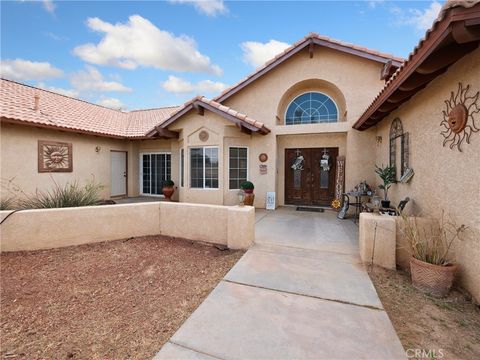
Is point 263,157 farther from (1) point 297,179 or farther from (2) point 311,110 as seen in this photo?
(2) point 311,110

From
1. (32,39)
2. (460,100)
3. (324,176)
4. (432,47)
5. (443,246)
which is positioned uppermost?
(32,39)

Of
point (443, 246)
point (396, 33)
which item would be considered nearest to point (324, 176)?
point (396, 33)

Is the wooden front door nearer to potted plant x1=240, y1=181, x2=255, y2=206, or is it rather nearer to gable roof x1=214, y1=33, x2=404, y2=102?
potted plant x1=240, y1=181, x2=255, y2=206

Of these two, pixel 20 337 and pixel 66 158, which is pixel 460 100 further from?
pixel 66 158

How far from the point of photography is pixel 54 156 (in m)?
10.6

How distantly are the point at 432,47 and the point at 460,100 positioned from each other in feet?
4.49

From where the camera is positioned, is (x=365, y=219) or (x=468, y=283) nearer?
(x=468, y=283)

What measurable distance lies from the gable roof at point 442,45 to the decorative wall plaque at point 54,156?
13.6 m

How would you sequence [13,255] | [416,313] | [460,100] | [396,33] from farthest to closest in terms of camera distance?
[396,33] < [13,255] < [460,100] < [416,313]

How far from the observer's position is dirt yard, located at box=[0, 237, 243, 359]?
281 centimetres

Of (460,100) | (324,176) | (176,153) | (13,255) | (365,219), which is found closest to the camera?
(460,100)

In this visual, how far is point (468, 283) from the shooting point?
3.75 metres

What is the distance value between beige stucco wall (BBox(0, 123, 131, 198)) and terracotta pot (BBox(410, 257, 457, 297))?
1393 centimetres

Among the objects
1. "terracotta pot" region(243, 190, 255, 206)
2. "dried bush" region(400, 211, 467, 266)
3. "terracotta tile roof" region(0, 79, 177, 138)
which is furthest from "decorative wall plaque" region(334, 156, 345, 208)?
"terracotta tile roof" region(0, 79, 177, 138)
